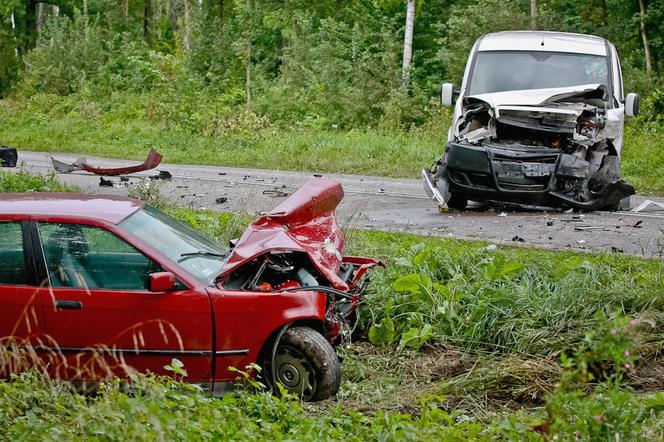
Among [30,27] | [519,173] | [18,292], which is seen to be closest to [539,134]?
[519,173]

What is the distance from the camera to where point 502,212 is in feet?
43.4

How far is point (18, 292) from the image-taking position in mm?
6609

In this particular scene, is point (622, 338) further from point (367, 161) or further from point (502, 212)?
point (367, 161)

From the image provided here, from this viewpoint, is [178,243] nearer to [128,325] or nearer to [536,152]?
[128,325]

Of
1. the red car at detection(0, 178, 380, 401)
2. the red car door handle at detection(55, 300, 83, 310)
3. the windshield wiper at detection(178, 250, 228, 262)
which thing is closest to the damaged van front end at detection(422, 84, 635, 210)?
the windshield wiper at detection(178, 250, 228, 262)

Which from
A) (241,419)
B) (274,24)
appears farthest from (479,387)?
(274,24)

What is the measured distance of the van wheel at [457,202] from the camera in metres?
13.5

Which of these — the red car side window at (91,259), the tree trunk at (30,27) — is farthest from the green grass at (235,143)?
the tree trunk at (30,27)

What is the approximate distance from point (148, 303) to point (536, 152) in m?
7.24

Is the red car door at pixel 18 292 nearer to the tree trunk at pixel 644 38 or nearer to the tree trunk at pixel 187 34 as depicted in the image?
the tree trunk at pixel 644 38

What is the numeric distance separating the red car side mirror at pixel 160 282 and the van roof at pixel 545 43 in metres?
9.22

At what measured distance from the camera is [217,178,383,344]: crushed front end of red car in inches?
271

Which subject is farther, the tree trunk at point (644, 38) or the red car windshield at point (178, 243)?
the tree trunk at point (644, 38)

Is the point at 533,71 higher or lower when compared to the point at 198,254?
higher
